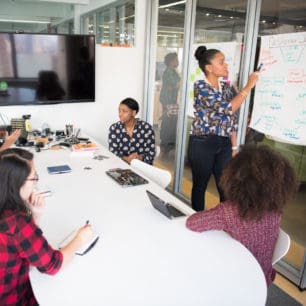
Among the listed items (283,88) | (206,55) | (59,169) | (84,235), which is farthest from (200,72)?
(84,235)

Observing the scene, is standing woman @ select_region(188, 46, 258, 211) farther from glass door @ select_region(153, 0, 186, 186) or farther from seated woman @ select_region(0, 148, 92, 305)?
seated woman @ select_region(0, 148, 92, 305)

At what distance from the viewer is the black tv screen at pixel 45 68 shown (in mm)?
3125

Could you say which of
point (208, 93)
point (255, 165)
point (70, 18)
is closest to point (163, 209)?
point (255, 165)

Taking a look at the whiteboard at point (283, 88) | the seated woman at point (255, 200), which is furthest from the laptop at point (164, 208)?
the whiteboard at point (283, 88)

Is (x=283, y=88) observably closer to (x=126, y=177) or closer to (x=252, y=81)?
(x=252, y=81)

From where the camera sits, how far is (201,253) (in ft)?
4.28


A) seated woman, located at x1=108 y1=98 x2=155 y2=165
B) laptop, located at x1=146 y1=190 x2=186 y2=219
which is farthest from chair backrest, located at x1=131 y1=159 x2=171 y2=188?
seated woman, located at x1=108 y1=98 x2=155 y2=165

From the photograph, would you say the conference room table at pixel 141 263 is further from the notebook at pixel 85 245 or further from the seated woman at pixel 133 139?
the seated woman at pixel 133 139

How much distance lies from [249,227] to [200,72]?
2155 millimetres

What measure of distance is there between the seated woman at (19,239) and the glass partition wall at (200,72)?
1292 mm

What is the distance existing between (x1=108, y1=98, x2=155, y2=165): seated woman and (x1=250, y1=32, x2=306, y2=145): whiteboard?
978 millimetres

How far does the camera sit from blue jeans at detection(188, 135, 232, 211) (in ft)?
8.00

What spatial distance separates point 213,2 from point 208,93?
1201mm

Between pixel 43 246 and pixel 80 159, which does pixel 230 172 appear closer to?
pixel 43 246
